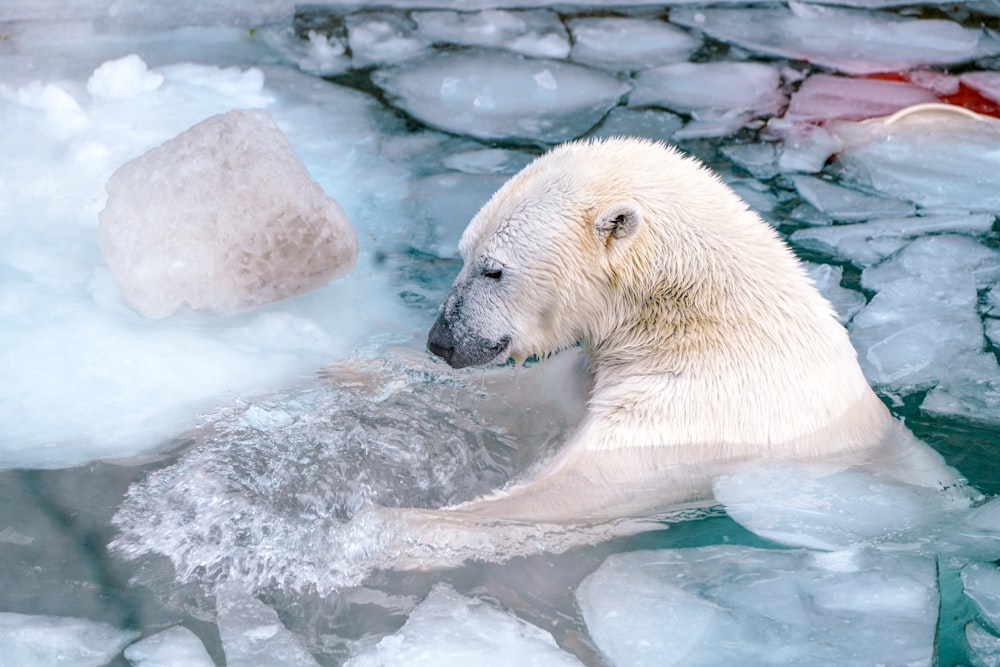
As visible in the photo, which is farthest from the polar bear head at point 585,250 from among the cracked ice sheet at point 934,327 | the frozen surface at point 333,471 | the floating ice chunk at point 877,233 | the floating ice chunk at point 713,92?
the floating ice chunk at point 713,92

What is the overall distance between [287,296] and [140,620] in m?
Answer: 1.48

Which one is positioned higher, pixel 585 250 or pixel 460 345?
pixel 585 250

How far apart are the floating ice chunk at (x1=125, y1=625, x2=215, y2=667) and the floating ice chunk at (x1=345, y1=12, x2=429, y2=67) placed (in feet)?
11.4

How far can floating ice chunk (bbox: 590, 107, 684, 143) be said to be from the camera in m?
4.57

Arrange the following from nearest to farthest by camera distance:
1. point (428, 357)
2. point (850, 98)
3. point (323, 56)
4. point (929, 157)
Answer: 1. point (428, 357)
2. point (929, 157)
3. point (850, 98)
4. point (323, 56)

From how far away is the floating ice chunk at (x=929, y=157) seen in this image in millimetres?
4254

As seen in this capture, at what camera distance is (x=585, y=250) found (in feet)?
8.84

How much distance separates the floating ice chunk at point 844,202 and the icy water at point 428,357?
0.05ft

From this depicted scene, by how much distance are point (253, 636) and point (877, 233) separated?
280 cm

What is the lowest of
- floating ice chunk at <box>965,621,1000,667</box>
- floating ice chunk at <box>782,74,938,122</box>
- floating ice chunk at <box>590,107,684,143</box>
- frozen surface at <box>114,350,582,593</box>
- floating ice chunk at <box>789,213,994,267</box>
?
frozen surface at <box>114,350,582,593</box>

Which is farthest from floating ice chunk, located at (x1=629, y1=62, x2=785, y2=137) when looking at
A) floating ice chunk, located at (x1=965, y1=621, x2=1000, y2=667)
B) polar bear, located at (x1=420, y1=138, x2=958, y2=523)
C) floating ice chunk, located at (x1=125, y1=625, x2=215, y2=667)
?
floating ice chunk, located at (x1=125, y1=625, x2=215, y2=667)

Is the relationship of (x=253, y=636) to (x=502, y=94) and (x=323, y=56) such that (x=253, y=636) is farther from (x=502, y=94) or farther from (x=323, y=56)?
(x=323, y=56)

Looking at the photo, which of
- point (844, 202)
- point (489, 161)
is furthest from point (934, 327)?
point (489, 161)

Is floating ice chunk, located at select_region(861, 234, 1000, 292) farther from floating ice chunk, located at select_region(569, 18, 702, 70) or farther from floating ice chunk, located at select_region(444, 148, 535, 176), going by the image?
floating ice chunk, located at select_region(569, 18, 702, 70)
